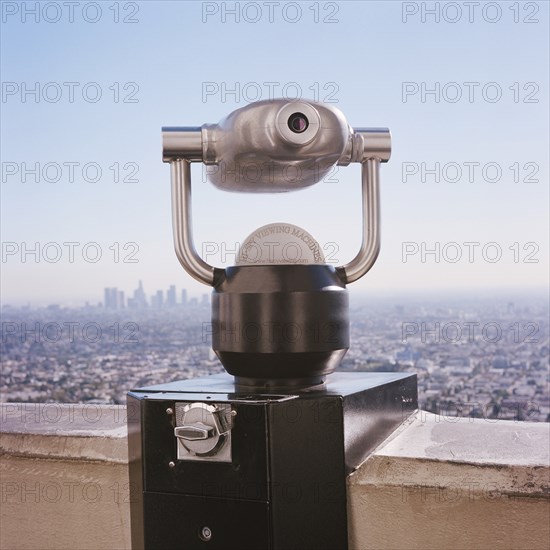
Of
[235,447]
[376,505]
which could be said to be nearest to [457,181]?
[376,505]

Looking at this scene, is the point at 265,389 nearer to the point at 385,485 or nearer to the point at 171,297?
the point at 385,485

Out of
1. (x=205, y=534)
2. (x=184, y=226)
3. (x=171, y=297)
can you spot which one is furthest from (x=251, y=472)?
(x=171, y=297)

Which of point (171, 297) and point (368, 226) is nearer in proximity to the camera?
point (368, 226)

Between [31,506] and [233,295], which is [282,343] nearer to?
[233,295]

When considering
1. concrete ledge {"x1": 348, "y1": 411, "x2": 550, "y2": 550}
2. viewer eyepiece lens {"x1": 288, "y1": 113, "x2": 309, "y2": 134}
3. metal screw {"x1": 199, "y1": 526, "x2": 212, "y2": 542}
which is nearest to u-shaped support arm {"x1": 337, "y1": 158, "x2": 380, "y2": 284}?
viewer eyepiece lens {"x1": 288, "y1": 113, "x2": 309, "y2": 134}

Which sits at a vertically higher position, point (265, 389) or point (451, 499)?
point (265, 389)

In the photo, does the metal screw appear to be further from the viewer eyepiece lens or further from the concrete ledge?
the viewer eyepiece lens

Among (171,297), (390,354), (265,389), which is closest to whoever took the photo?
(265,389)
